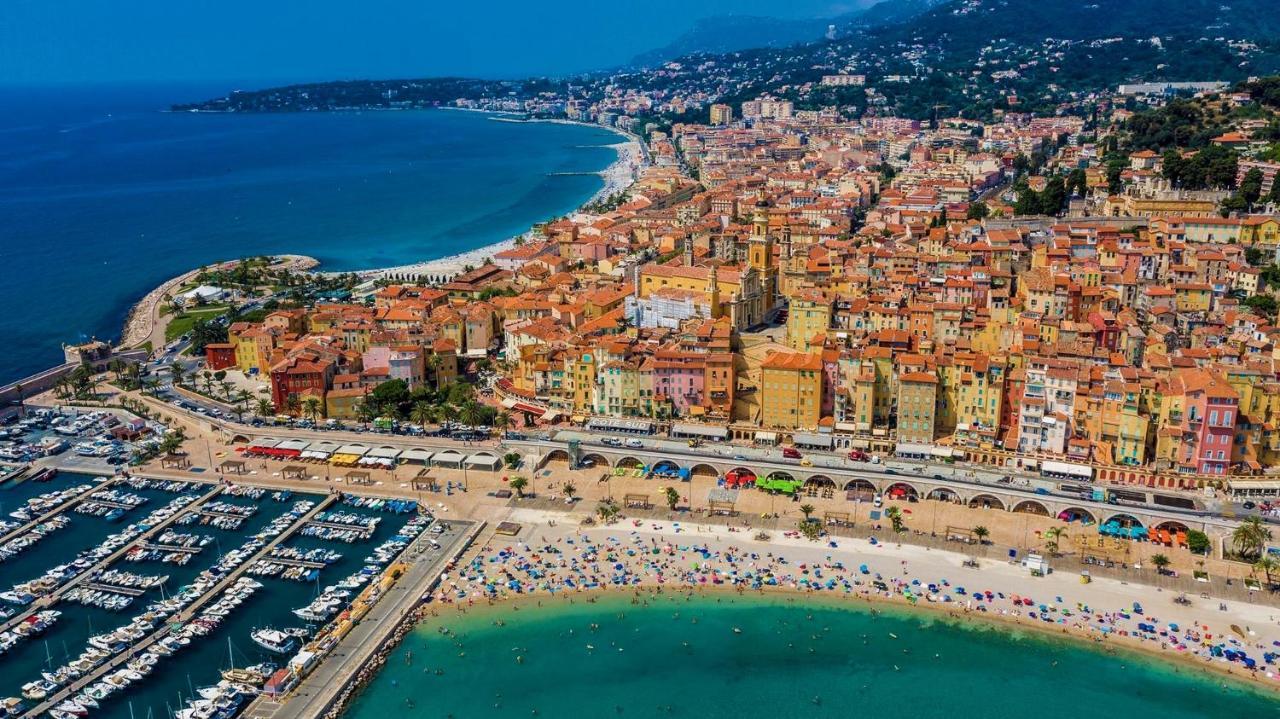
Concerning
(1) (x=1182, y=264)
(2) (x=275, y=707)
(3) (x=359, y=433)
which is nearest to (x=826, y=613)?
(2) (x=275, y=707)

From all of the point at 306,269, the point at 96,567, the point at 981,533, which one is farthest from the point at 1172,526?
the point at 306,269

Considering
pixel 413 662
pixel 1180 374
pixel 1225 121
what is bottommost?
pixel 413 662

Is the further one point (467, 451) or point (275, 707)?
point (467, 451)

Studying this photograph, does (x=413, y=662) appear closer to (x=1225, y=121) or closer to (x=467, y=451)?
(x=467, y=451)

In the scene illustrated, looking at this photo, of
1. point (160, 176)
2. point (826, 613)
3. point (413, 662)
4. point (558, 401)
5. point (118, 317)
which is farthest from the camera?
point (160, 176)

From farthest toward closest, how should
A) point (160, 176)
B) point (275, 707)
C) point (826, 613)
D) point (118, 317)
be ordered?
point (160, 176), point (118, 317), point (826, 613), point (275, 707)

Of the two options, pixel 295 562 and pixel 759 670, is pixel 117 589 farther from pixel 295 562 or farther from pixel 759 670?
pixel 759 670
